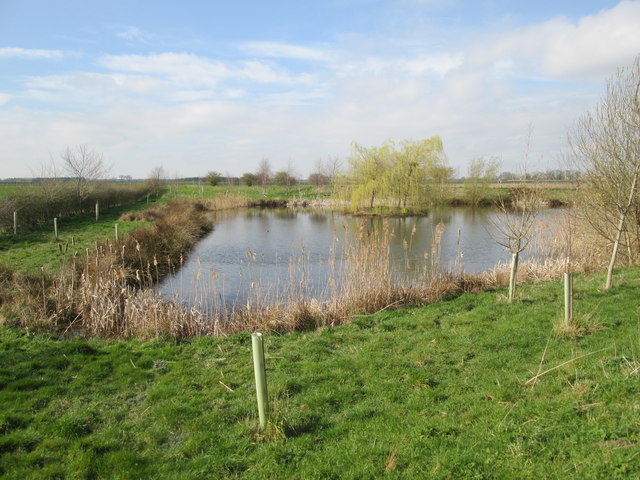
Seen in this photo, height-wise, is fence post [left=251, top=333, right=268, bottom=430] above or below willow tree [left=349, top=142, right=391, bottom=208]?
below

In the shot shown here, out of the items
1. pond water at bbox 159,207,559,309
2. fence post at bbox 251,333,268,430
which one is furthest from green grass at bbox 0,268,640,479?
pond water at bbox 159,207,559,309

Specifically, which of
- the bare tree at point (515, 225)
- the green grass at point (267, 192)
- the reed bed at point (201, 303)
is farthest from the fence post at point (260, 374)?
the green grass at point (267, 192)

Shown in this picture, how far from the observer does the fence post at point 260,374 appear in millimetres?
3713

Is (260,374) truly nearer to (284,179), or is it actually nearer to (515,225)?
(515,225)

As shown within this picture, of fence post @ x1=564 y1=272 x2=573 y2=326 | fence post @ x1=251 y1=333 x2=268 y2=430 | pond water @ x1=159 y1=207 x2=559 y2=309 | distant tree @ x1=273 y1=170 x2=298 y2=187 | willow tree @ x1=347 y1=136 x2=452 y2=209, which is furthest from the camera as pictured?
distant tree @ x1=273 y1=170 x2=298 y2=187

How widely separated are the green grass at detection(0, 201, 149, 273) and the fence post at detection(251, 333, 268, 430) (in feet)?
22.4

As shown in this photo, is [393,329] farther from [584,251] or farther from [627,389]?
[584,251]

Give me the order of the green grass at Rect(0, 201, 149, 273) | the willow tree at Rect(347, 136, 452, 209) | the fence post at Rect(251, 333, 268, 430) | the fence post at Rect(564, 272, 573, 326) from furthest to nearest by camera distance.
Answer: the willow tree at Rect(347, 136, 452, 209) < the green grass at Rect(0, 201, 149, 273) < the fence post at Rect(564, 272, 573, 326) < the fence post at Rect(251, 333, 268, 430)

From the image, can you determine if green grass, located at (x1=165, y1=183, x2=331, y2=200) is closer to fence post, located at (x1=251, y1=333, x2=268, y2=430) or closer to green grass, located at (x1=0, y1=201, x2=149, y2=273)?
green grass, located at (x1=0, y1=201, x2=149, y2=273)

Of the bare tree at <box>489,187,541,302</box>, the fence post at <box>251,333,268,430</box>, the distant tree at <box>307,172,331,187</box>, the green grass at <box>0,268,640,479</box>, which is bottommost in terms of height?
the green grass at <box>0,268,640,479</box>

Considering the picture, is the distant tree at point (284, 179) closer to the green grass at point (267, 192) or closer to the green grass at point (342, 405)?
the green grass at point (267, 192)

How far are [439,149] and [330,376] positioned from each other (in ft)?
97.0

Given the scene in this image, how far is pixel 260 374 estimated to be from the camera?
3.76 m

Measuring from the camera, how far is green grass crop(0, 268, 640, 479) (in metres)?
3.17
